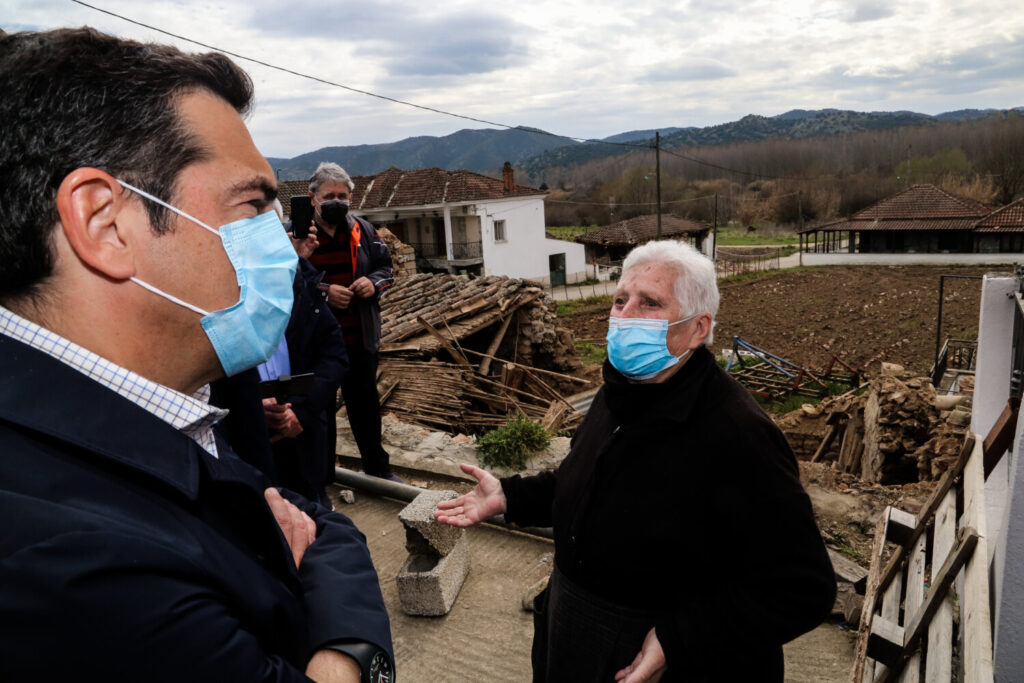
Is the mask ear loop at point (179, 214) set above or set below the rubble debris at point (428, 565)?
above

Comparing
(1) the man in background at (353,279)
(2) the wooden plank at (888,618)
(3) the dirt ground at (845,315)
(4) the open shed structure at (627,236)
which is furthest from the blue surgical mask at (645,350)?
(4) the open shed structure at (627,236)

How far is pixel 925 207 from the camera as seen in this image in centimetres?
4431

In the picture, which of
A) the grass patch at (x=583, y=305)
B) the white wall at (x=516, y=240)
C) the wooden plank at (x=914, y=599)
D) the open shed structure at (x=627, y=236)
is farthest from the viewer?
the open shed structure at (x=627, y=236)

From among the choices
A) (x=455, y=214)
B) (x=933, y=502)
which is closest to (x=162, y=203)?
(x=933, y=502)

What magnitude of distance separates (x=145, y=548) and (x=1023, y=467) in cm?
309

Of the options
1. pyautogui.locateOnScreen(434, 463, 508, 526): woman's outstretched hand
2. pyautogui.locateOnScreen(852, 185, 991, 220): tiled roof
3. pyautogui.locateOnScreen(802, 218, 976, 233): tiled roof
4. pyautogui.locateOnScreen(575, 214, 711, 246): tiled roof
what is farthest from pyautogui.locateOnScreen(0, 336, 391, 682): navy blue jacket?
pyautogui.locateOnScreen(852, 185, 991, 220): tiled roof

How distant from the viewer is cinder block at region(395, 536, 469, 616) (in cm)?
367

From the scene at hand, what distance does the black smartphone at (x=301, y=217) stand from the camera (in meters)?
4.24

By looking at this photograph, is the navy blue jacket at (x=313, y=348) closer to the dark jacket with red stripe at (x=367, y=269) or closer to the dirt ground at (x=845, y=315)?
the dark jacket with red stripe at (x=367, y=269)

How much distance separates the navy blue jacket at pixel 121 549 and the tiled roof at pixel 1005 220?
50.4 meters

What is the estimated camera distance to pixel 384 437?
6645mm

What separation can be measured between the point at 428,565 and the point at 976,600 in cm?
282

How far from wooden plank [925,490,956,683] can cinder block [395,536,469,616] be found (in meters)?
2.48

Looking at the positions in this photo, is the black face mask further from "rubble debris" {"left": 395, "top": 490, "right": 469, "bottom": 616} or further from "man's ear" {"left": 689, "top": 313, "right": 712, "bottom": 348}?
"man's ear" {"left": 689, "top": 313, "right": 712, "bottom": 348}
